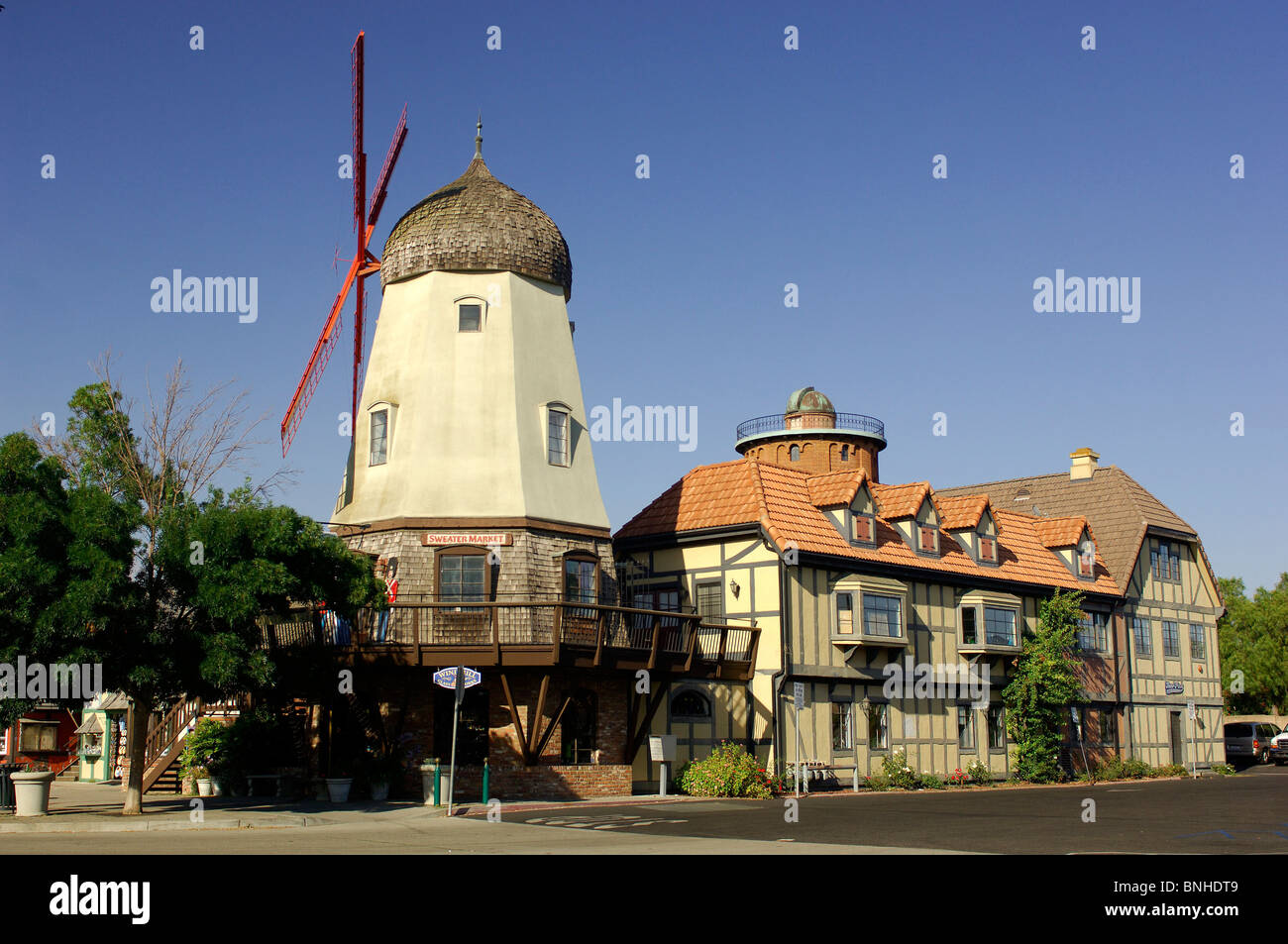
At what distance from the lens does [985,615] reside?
35531 millimetres

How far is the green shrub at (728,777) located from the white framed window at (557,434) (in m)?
7.61

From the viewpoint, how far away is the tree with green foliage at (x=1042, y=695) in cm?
3594

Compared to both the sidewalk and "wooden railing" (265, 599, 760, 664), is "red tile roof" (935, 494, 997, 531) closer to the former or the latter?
"wooden railing" (265, 599, 760, 664)

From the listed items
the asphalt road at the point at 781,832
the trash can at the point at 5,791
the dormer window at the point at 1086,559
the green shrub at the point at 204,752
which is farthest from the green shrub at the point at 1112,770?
the trash can at the point at 5,791

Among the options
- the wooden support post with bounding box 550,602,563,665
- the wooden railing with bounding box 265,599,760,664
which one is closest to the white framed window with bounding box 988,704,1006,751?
the wooden railing with bounding box 265,599,760,664

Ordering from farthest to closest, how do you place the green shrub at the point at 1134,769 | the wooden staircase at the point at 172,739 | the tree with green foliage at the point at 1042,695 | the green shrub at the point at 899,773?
the green shrub at the point at 1134,769, the tree with green foliage at the point at 1042,695, the green shrub at the point at 899,773, the wooden staircase at the point at 172,739

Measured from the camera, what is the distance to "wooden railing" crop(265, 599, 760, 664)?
24734 mm

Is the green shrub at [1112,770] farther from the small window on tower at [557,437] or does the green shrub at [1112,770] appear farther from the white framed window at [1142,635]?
the small window on tower at [557,437]

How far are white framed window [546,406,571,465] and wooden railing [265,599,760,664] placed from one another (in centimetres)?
374

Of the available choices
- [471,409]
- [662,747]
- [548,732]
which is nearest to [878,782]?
[662,747]

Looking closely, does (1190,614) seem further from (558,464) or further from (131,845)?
(131,845)

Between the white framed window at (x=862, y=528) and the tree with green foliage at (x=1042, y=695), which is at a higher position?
the white framed window at (x=862, y=528)

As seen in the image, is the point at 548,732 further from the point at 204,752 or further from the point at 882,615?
the point at 882,615
